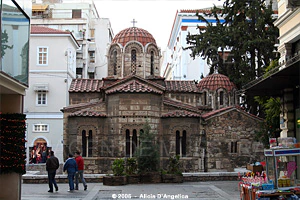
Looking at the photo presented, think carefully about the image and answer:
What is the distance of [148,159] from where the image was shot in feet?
71.1

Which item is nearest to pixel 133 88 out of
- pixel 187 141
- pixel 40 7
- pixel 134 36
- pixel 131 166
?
pixel 187 141

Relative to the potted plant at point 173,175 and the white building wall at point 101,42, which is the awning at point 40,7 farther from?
the potted plant at point 173,175

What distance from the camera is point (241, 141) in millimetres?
28125

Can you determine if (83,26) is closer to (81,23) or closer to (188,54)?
(81,23)

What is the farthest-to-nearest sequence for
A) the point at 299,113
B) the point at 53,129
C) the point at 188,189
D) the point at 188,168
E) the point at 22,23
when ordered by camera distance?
1. the point at 53,129
2. the point at 188,168
3. the point at 188,189
4. the point at 299,113
5. the point at 22,23

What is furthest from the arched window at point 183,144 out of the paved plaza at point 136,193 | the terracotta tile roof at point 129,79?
the paved plaza at point 136,193

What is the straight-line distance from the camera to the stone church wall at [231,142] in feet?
91.0

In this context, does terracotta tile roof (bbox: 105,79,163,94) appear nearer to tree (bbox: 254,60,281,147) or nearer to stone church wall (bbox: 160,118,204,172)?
stone church wall (bbox: 160,118,204,172)

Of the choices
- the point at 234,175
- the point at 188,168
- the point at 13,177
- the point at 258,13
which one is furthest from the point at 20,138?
the point at 258,13

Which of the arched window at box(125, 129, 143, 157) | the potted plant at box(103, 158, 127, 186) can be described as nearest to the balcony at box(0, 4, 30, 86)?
the potted plant at box(103, 158, 127, 186)

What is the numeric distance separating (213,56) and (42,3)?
26606 millimetres

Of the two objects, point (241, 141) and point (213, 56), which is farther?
point (213, 56)

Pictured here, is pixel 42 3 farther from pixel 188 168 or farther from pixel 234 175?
pixel 234 175

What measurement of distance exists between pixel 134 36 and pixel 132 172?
11227 mm
